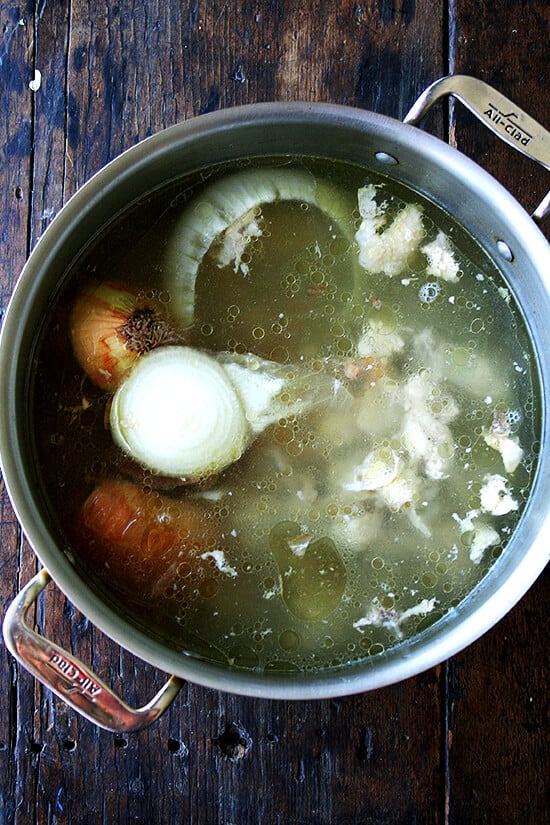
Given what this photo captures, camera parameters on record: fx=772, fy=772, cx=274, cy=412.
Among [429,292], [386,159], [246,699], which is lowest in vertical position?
[246,699]

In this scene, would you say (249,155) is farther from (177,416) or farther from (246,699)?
(246,699)

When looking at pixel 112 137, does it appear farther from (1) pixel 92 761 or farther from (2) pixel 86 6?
(1) pixel 92 761

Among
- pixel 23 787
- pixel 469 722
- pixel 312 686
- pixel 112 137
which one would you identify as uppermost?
pixel 112 137

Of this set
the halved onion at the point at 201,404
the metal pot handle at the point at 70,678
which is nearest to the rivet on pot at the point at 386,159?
the halved onion at the point at 201,404

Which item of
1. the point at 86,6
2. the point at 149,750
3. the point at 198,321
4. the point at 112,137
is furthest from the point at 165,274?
the point at 149,750

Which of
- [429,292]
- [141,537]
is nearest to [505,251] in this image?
[429,292]
